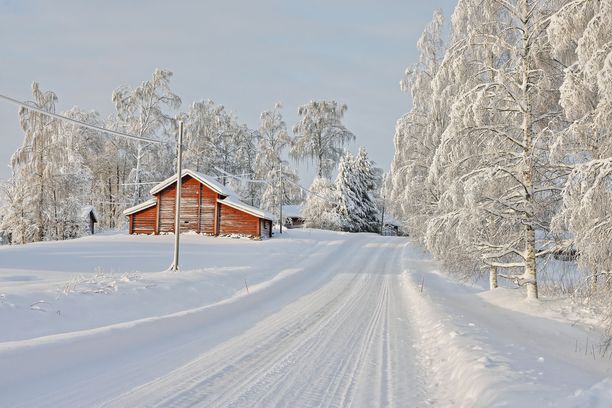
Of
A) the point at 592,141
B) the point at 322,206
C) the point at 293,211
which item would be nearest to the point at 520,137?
the point at 592,141

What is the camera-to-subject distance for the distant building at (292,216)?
5300 cm

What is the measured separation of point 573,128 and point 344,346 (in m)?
5.90

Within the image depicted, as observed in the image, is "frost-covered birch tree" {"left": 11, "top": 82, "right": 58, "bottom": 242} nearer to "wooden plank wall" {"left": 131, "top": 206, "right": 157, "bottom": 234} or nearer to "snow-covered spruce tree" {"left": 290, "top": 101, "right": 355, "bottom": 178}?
"wooden plank wall" {"left": 131, "top": 206, "right": 157, "bottom": 234}

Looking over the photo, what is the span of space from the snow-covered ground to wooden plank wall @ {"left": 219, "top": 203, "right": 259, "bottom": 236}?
760 inches

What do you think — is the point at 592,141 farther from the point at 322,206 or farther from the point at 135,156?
the point at 135,156

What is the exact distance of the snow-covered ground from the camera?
4527 mm

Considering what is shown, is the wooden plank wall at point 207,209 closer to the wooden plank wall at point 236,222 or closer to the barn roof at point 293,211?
the wooden plank wall at point 236,222

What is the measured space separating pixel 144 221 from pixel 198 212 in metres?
4.69

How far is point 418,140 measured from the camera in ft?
71.4

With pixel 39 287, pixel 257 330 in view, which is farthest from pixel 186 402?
pixel 39 287

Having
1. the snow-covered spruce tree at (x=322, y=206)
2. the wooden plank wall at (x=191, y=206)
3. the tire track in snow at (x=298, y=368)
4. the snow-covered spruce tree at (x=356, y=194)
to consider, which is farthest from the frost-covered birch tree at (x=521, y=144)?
the snow-covered spruce tree at (x=356, y=194)

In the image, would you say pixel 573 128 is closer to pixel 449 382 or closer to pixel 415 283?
pixel 449 382

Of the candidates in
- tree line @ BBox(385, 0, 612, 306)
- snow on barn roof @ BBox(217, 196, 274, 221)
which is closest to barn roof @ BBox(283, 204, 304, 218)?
snow on barn roof @ BBox(217, 196, 274, 221)

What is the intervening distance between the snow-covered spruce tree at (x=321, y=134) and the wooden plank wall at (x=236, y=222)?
1618 centimetres
